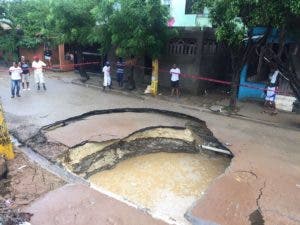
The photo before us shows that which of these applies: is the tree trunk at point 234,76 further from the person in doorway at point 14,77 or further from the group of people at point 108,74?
the person in doorway at point 14,77

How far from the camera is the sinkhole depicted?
7.14 metres

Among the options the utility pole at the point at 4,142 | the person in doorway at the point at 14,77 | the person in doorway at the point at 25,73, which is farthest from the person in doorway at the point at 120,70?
the utility pole at the point at 4,142

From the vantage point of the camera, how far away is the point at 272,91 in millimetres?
11508

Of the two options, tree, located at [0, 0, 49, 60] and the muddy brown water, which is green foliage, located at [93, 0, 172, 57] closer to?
the muddy brown water

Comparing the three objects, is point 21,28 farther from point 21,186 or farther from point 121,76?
point 21,186

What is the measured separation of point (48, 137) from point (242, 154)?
522 centimetres

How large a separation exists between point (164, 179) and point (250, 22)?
18.1ft

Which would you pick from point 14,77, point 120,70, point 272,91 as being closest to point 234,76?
point 272,91

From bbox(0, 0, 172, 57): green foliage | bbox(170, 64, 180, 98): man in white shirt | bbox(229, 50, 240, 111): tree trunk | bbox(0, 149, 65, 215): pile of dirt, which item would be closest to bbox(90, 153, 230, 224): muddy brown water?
bbox(0, 149, 65, 215): pile of dirt

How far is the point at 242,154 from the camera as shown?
7.69 meters

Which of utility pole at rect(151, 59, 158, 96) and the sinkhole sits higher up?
utility pole at rect(151, 59, 158, 96)

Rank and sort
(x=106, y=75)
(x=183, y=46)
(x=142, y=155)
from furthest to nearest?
1. (x=106, y=75)
2. (x=183, y=46)
3. (x=142, y=155)

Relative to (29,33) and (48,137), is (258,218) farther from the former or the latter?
(29,33)

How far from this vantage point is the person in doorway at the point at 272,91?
1152cm
